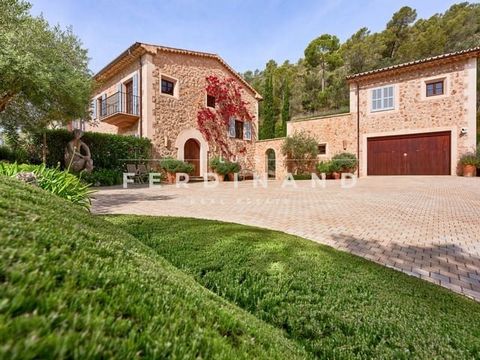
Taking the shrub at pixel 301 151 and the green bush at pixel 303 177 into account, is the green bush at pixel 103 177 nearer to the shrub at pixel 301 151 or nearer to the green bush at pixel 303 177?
the green bush at pixel 303 177

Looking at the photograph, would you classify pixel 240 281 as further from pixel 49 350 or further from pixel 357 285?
pixel 49 350

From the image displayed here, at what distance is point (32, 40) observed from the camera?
739 cm

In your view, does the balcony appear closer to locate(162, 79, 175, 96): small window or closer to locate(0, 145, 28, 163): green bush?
locate(162, 79, 175, 96): small window

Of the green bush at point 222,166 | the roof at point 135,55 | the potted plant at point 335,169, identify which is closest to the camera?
the roof at point 135,55

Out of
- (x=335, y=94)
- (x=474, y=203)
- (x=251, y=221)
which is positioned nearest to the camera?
(x=251, y=221)

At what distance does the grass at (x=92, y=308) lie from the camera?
2.07 ft

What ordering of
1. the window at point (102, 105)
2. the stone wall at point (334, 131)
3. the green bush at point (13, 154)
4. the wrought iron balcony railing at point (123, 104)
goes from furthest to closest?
1. the stone wall at point (334, 131)
2. the window at point (102, 105)
3. the wrought iron balcony railing at point (123, 104)
4. the green bush at point (13, 154)

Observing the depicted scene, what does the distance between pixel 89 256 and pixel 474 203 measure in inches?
356

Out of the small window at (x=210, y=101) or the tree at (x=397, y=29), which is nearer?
the small window at (x=210, y=101)

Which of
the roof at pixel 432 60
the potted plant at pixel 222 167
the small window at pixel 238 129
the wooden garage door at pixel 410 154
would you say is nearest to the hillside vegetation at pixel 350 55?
the small window at pixel 238 129

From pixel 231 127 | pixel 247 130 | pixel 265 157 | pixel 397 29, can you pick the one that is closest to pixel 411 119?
pixel 265 157

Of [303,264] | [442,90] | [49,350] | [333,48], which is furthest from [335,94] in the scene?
[49,350]

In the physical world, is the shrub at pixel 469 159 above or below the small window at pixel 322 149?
below

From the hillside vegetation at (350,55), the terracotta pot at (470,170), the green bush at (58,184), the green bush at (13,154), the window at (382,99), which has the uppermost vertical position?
the hillside vegetation at (350,55)
